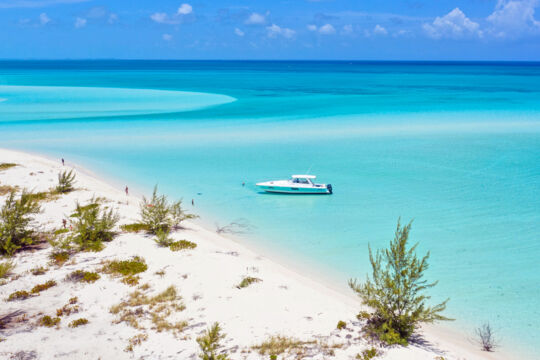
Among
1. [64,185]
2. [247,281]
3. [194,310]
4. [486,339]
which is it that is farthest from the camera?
[64,185]

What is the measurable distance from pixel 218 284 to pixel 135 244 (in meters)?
5.69

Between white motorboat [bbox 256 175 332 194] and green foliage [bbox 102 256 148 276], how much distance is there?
15.1m

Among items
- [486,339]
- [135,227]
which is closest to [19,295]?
[135,227]

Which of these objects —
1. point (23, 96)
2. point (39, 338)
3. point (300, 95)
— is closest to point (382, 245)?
point (39, 338)

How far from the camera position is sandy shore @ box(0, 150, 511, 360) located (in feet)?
42.7

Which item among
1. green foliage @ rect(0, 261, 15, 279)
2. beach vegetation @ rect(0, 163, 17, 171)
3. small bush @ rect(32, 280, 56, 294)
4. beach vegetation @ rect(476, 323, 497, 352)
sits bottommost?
small bush @ rect(32, 280, 56, 294)

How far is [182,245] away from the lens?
67.1ft

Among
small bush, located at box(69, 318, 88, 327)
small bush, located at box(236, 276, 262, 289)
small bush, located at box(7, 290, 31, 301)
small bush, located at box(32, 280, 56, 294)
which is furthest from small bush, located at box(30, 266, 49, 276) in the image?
small bush, located at box(236, 276, 262, 289)

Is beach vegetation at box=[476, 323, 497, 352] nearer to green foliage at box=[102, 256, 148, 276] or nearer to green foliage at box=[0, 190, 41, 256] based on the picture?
green foliage at box=[102, 256, 148, 276]

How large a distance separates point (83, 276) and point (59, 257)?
86.2 inches

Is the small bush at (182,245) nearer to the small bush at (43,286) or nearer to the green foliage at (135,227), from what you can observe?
the green foliage at (135,227)

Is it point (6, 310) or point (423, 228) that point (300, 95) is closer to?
point (423, 228)

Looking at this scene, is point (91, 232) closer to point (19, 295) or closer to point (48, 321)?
point (19, 295)

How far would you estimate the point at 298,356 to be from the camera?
12602 mm
